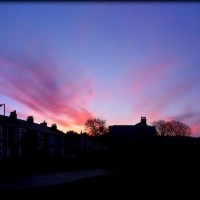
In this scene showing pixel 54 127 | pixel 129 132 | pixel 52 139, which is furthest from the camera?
pixel 54 127

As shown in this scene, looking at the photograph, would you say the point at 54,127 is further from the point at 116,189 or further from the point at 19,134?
the point at 116,189

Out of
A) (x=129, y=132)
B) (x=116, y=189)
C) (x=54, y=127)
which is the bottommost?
(x=116, y=189)

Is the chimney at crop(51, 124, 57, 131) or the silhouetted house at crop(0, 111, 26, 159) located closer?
the silhouetted house at crop(0, 111, 26, 159)

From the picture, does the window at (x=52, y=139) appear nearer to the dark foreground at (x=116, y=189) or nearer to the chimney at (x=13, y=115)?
the chimney at (x=13, y=115)

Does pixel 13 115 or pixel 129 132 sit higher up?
pixel 13 115

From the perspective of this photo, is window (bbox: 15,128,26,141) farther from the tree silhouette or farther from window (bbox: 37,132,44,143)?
the tree silhouette

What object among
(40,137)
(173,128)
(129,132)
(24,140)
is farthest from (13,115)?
(173,128)

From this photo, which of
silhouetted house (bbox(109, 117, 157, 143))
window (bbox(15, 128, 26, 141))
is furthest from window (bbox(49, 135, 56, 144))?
silhouetted house (bbox(109, 117, 157, 143))

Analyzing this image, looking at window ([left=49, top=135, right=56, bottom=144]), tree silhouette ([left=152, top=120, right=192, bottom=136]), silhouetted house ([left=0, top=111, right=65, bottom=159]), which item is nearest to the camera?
silhouetted house ([left=0, top=111, right=65, bottom=159])

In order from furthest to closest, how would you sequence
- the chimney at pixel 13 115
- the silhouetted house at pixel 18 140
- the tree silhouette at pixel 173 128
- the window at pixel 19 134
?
1. the tree silhouette at pixel 173 128
2. the chimney at pixel 13 115
3. the window at pixel 19 134
4. the silhouetted house at pixel 18 140

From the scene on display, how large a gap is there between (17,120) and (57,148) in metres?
21.5

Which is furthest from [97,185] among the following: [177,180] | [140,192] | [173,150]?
[173,150]

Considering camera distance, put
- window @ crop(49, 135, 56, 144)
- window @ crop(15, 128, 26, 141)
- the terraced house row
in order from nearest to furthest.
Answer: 1. the terraced house row
2. window @ crop(15, 128, 26, 141)
3. window @ crop(49, 135, 56, 144)

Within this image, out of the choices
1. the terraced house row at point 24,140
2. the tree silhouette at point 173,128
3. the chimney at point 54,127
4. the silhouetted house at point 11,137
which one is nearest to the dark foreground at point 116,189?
the terraced house row at point 24,140
